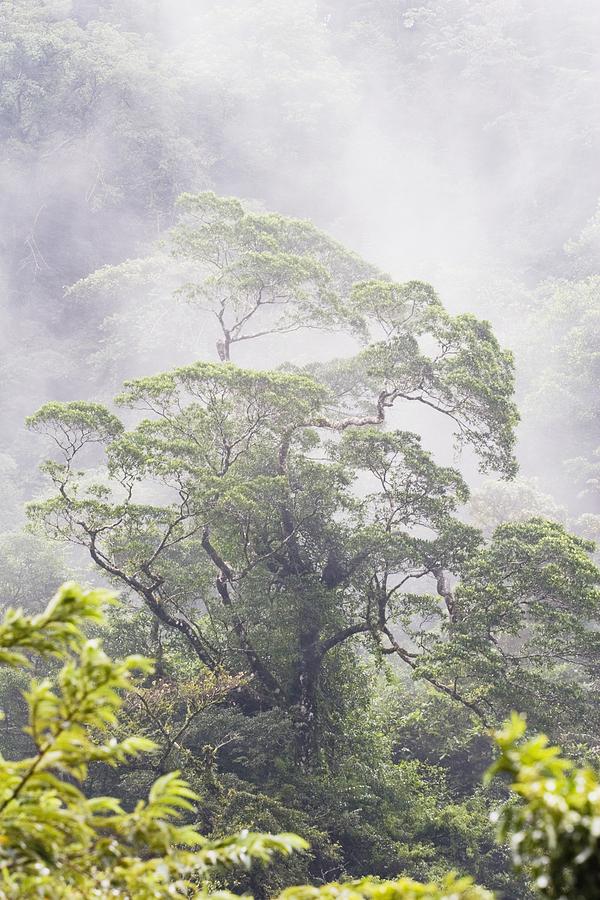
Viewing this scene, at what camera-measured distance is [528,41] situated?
5419 centimetres

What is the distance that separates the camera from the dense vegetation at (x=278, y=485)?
2076mm

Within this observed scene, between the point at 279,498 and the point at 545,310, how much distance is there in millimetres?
29132

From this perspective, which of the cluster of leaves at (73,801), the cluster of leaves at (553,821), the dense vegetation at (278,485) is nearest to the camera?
the cluster of leaves at (553,821)

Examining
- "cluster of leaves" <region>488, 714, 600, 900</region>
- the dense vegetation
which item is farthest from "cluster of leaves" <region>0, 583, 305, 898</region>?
"cluster of leaves" <region>488, 714, 600, 900</region>

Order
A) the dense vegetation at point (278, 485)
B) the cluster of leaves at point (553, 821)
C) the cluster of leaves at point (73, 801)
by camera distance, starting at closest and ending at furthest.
→ the cluster of leaves at point (553, 821), the cluster of leaves at point (73, 801), the dense vegetation at point (278, 485)

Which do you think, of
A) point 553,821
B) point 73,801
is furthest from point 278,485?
point 553,821

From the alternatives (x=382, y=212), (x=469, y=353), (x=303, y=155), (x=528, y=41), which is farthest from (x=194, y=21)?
(x=469, y=353)

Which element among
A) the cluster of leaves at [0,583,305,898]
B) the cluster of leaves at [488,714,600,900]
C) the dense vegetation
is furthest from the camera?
the dense vegetation

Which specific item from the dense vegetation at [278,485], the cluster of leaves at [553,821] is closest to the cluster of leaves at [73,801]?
the dense vegetation at [278,485]

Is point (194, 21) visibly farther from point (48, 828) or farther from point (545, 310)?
point (48, 828)

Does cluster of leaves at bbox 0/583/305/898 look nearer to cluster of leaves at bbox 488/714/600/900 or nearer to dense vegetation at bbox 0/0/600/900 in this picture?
dense vegetation at bbox 0/0/600/900

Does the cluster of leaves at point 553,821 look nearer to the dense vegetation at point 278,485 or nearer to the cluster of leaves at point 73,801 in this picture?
the dense vegetation at point 278,485

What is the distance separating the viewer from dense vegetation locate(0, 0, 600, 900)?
2076 mm

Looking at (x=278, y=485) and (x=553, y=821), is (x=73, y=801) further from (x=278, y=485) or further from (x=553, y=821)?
(x=278, y=485)
